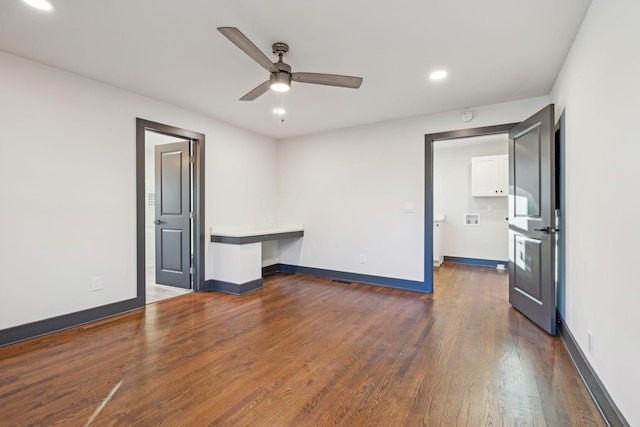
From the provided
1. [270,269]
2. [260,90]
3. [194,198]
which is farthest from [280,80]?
[270,269]

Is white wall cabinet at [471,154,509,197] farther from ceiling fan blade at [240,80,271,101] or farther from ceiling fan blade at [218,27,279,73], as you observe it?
ceiling fan blade at [218,27,279,73]

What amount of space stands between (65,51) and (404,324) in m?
3.94

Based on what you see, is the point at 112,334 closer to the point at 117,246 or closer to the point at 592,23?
the point at 117,246

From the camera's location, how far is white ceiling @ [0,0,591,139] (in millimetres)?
2008

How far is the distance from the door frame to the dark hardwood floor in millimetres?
608

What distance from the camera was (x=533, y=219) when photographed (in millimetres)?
3002

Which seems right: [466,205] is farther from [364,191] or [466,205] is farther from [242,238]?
[242,238]

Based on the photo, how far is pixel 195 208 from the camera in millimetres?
4250

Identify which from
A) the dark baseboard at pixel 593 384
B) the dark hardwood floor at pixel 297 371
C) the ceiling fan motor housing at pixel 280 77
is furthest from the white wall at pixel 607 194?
the ceiling fan motor housing at pixel 280 77

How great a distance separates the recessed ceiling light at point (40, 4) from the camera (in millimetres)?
1934

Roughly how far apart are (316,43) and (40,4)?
6.07 feet

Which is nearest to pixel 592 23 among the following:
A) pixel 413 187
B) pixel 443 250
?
pixel 413 187

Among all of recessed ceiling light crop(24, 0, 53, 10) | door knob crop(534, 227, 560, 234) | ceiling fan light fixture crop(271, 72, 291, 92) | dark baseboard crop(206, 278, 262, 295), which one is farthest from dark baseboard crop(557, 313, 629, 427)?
recessed ceiling light crop(24, 0, 53, 10)

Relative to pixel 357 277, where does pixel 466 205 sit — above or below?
above
